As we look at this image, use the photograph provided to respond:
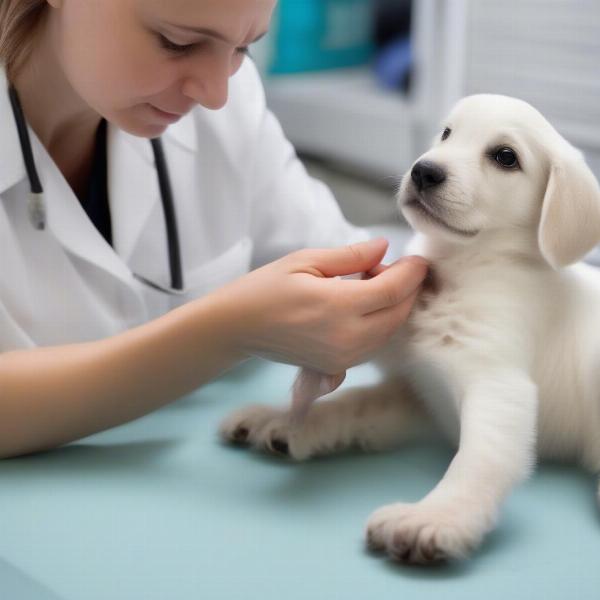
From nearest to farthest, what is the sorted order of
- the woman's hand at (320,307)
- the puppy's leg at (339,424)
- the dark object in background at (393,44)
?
the woman's hand at (320,307) → the puppy's leg at (339,424) → the dark object in background at (393,44)

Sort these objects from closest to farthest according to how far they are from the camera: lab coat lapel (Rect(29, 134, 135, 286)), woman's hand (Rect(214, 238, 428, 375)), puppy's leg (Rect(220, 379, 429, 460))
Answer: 1. woman's hand (Rect(214, 238, 428, 375))
2. puppy's leg (Rect(220, 379, 429, 460))
3. lab coat lapel (Rect(29, 134, 135, 286))

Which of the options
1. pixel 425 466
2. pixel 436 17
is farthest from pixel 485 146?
pixel 436 17

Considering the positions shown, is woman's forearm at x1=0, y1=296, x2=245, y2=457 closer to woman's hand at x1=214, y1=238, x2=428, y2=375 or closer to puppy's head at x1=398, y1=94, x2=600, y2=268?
woman's hand at x1=214, y1=238, x2=428, y2=375

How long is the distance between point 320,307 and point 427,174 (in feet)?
0.58

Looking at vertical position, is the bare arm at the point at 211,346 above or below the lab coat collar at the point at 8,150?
below

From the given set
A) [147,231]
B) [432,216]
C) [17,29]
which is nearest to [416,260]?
[432,216]

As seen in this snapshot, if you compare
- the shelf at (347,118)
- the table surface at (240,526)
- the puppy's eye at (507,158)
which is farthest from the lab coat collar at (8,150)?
the shelf at (347,118)

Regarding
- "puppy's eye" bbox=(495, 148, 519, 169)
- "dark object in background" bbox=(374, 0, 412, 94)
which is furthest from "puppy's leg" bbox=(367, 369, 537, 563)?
"dark object in background" bbox=(374, 0, 412, 94)

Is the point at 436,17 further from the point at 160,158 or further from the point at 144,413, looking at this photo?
the point at 144,413

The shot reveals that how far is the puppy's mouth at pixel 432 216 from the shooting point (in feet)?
2.91

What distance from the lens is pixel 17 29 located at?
39.9 inches

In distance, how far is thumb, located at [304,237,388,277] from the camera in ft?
2.86

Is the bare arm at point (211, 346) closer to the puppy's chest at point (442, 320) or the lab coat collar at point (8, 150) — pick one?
the puppy's chest at point (442, 320)

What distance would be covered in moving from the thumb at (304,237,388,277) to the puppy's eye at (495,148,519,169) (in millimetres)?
141
